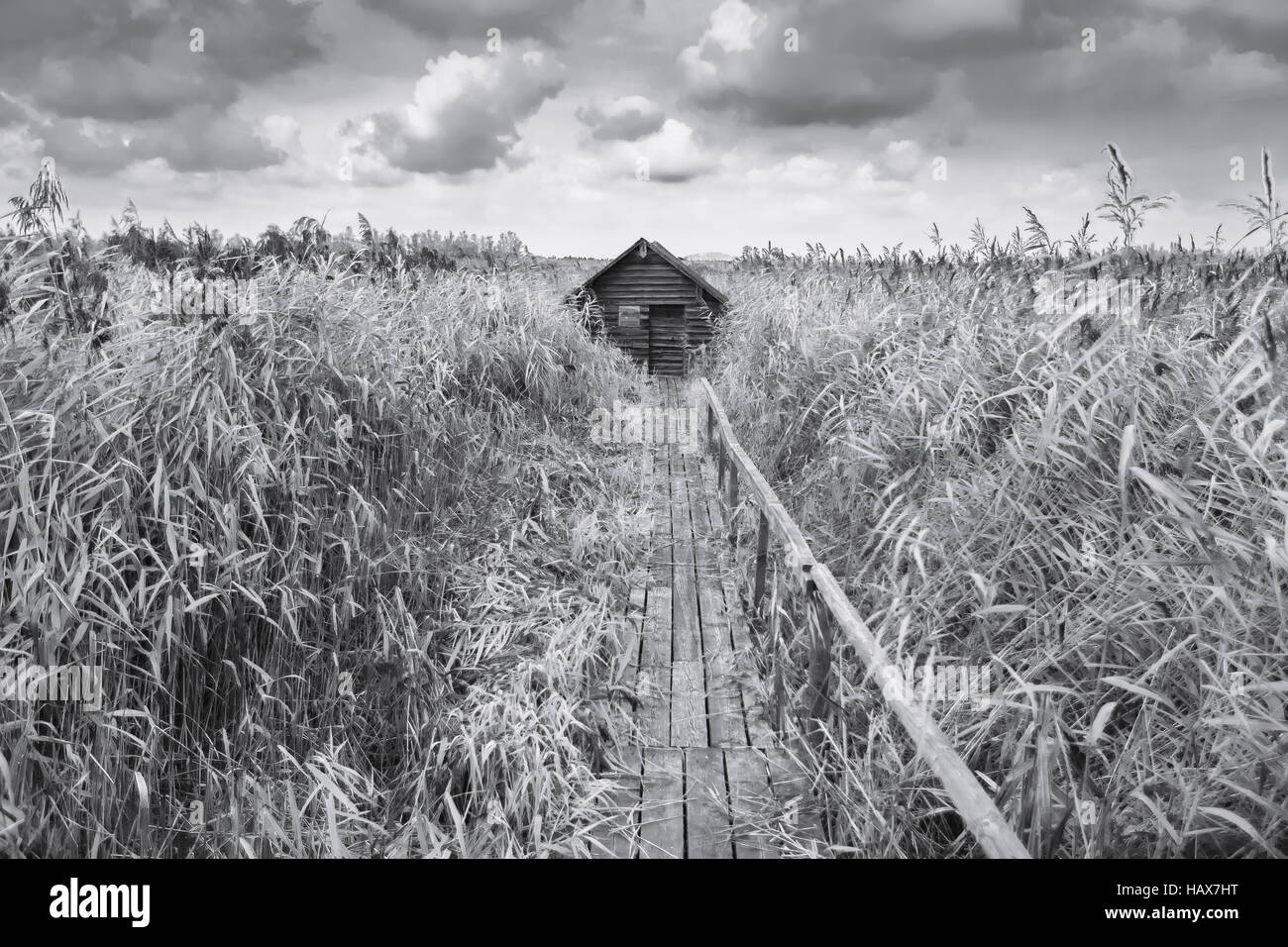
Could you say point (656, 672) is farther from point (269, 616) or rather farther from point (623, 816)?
point (269, 616)

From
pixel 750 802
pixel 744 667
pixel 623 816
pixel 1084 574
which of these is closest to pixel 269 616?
pixel 623 816

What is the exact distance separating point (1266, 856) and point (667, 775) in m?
2.29

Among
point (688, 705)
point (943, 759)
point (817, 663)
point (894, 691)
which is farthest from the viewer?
point (688, 705)

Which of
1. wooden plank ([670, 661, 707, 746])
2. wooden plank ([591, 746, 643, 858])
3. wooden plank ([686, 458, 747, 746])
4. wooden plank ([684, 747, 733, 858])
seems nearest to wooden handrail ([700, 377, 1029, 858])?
wooden plank ([686, 458, 747, 746])

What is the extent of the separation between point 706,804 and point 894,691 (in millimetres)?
1279

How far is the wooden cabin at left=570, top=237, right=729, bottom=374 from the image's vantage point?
65.2 feet

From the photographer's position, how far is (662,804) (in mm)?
3346

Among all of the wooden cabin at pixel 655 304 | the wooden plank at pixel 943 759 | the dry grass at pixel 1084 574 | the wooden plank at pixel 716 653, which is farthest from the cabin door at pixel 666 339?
the wooden plank at pixel 943 759

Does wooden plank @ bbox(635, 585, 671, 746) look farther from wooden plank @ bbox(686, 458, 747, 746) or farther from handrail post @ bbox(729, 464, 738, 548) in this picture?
handrail post @ bbox(729, 464, 738, 548)

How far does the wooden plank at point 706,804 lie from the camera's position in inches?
120

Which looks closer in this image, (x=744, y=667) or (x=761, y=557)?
(x=744, y=667)

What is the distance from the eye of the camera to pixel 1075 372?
408 centimetres

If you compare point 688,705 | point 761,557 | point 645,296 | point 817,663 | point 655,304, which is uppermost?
point 645,296
